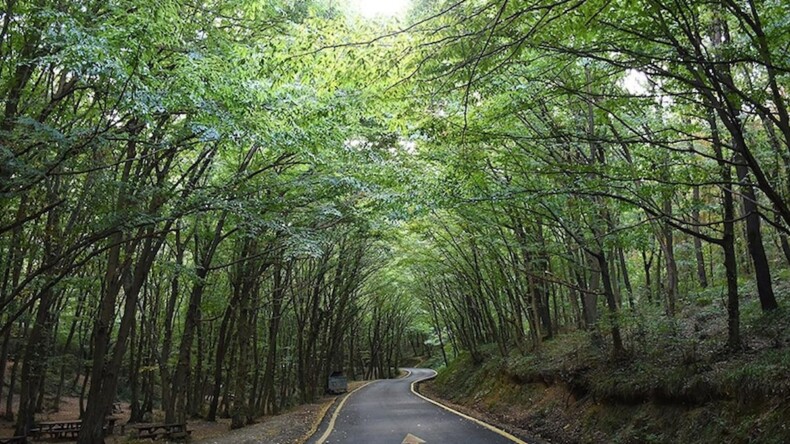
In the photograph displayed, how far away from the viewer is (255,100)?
7387 millimetres

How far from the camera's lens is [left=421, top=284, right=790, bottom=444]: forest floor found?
6059 millimetres

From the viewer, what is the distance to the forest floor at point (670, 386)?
606 cm

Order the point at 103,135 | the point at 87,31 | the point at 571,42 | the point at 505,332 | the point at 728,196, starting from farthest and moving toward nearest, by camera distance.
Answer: the point at 505,332, the point at 728,196, the point at 571,42, the point at 103,135, the point at 87,31

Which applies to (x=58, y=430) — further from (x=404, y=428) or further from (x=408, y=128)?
(x=408, y=128)

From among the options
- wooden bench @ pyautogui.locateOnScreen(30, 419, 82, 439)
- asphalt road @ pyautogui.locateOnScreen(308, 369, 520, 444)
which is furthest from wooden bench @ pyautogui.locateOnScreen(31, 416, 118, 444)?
asphalt road @ pyautogui.locateOnScreen(308, 369, 520, 444)

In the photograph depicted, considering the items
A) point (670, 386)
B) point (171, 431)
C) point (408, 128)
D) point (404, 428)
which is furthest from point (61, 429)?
point (670, 386)

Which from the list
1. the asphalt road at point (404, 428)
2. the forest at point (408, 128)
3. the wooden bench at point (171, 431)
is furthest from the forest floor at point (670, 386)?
the wooden bench at point (171, 431)

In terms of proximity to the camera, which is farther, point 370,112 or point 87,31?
point 370,112

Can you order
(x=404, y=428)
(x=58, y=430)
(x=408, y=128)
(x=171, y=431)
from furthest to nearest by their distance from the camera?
(x=58, y=430) → (x=171, y=431) → (x=404, y=428) → (x=408, y=128)

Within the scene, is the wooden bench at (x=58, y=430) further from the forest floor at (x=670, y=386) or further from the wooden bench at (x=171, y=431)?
the forest floor at (x=670, y=386)

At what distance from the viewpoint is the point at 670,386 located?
7.51 m

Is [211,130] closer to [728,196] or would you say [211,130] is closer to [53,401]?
[728,196]

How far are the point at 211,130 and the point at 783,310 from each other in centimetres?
990

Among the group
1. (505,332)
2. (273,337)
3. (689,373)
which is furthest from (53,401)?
(689,373)
